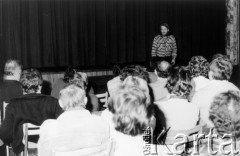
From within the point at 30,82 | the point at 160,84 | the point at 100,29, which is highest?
the point at 100,29

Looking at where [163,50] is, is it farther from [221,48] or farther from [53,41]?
[221,48]

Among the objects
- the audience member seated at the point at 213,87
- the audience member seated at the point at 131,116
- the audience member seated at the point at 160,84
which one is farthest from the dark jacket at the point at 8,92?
the audience member seated at the point at 131,116

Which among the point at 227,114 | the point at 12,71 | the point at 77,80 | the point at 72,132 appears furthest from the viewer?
the point at 12,71

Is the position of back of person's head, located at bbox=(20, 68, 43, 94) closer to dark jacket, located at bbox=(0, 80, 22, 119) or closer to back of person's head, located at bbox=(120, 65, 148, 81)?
dark jacket, located at bbox=(0, 80, 22, 119)

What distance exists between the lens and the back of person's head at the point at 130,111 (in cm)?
169

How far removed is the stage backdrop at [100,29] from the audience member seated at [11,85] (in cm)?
349

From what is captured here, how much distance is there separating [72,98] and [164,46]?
512 cm

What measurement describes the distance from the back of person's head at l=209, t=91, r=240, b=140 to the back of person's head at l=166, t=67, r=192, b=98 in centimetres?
112

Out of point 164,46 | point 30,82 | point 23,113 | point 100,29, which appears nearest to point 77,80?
point 30,82

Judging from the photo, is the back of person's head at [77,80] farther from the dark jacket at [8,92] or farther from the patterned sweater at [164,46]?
the patterned sweater at [164,46]

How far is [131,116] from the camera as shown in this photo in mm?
1696

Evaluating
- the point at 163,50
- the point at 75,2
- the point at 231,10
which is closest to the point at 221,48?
the point at 231,10

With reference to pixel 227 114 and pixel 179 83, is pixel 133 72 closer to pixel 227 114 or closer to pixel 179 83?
pixel 179 83

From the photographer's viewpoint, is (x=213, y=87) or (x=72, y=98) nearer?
(x=72, y=98)
